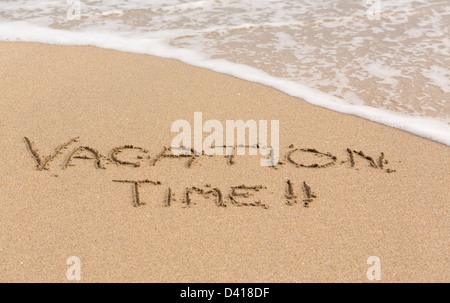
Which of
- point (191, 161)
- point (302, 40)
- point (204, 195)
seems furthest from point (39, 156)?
point (302, 40)

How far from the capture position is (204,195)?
251 cm

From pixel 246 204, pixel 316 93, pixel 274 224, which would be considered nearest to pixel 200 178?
pixel 246 204

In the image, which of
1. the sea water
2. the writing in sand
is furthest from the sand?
the sea water

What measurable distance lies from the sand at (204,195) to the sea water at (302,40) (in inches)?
15.1

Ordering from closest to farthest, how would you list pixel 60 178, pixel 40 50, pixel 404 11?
pixel 60 178, pixel 40 50, pixel 404 11

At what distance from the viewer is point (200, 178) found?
264cm

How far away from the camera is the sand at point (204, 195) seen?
6.82ft

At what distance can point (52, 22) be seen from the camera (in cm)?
524

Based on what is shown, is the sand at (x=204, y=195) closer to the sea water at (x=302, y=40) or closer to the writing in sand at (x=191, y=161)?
the writing in sand at (x=191, y=161)

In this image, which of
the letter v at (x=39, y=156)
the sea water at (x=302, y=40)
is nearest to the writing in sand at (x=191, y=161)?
the letter v at (x=39, y=156)

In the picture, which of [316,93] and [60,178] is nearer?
[60,178]

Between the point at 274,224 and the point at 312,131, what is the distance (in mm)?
972

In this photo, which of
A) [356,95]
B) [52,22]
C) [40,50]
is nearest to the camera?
[356,95]

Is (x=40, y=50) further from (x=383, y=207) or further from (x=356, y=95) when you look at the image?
(x=383, y=207)
